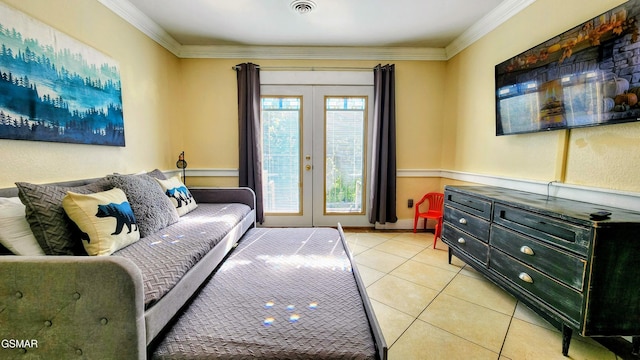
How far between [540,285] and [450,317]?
1.82ft

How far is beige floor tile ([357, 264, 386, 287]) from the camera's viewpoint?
210 centimetres

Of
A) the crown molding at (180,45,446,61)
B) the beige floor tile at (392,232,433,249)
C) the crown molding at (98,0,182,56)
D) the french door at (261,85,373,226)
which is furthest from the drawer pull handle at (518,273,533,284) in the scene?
the crown molding at (98,0,182,56)

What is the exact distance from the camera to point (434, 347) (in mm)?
1382

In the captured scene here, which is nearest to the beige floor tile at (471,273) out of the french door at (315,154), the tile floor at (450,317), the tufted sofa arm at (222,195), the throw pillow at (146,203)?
the tile floor at (450,317)

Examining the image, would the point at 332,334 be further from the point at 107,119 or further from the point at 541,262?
the point at 107,119

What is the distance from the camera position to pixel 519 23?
221cm

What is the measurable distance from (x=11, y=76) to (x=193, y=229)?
135 centimetres

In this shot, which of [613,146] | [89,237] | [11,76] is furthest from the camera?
[613,146]

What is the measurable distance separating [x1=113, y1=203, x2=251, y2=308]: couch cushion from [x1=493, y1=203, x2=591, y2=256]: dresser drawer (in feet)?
6.58

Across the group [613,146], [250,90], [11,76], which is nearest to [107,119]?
[11,76]

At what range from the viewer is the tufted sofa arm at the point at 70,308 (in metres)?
0.89

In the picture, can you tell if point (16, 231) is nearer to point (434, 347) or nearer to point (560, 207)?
point (434, 347)

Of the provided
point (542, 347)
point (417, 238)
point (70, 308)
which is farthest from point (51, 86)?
point (417, 238)

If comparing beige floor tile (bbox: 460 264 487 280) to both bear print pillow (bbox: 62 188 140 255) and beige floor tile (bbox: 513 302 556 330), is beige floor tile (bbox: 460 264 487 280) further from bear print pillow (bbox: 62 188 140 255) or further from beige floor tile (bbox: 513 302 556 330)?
bear print pillow (bbox: 62 188 140 255)
